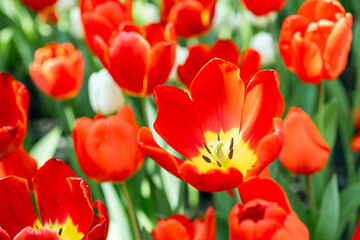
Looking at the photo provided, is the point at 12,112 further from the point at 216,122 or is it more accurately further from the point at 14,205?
the point at 216,122

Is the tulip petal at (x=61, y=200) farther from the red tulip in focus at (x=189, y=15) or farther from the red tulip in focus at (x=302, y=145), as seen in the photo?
the red tulip in focus at (x=189, y=15)

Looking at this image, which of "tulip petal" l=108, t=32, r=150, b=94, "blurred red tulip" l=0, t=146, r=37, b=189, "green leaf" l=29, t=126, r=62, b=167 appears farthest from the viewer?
"green leaf" l=29, t=126, r=62, b=167

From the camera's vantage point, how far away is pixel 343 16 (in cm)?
83

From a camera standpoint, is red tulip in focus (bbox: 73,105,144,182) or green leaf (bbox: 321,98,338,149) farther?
green leaf (bbox: 321,98,338,149)

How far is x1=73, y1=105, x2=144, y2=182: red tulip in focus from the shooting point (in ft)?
2.72

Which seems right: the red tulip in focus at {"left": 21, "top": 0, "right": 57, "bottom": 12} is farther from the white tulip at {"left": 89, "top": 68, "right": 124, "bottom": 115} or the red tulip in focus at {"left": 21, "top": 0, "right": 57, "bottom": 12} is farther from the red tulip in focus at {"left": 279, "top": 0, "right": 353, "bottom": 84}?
the red tulip in focus at {"left": 279, "top": 0, "right": 353, "bottom": 84}

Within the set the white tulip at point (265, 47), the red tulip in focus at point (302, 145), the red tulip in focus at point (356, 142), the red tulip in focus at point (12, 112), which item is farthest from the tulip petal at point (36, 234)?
the red tulip in focus at point (356, 142)

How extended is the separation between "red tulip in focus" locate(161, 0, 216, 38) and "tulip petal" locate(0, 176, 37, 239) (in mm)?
598

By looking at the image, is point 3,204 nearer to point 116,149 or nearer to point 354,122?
point 116,149

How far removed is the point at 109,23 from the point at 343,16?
0.42m

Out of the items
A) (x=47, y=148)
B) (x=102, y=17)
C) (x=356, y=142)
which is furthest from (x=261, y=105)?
(x=356, y=142)

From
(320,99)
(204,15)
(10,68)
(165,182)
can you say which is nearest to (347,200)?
(320,99)

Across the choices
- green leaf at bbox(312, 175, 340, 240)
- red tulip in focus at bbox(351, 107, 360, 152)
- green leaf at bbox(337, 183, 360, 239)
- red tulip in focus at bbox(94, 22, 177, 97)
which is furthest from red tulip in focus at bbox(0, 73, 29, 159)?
red tulip in focus at bbox(351, 107, 360, 152)

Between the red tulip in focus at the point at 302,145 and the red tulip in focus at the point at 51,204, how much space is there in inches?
11.6
